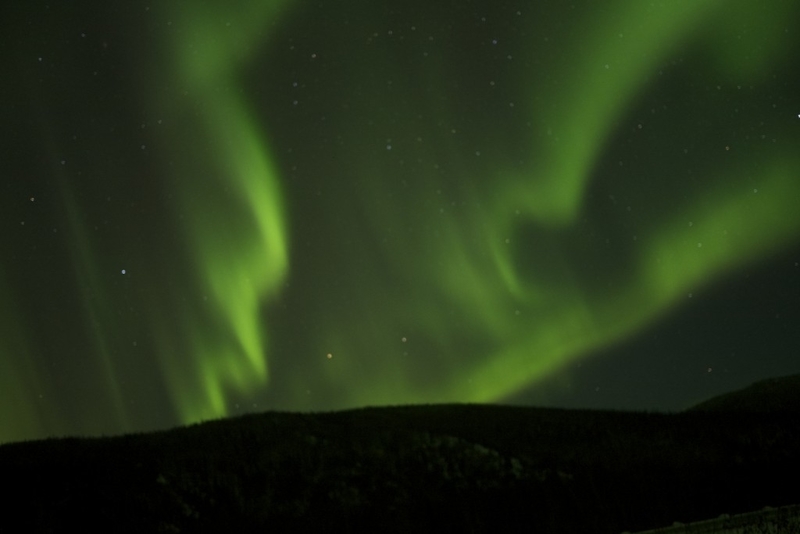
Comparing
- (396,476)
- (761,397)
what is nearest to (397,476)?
(396,476)

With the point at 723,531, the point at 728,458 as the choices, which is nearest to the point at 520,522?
the point at 723,531

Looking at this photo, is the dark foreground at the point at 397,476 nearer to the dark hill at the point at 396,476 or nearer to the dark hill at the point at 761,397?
the dark hill at the point at 396,476

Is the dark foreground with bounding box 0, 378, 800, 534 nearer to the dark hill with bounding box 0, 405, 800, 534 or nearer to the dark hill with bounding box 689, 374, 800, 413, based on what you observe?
the dark hill with bounding box 0, 405, 800, 534

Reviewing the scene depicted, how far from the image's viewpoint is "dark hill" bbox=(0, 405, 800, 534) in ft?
54.9

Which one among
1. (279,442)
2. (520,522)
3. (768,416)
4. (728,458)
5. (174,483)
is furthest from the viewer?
(768,416)

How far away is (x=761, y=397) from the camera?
139 feet

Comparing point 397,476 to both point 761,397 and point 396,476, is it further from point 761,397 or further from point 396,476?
point 761,397

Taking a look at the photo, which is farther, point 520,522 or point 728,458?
point 728,458

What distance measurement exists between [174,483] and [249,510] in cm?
229

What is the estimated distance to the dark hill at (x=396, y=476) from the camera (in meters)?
16.7

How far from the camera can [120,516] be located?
55.7 feet

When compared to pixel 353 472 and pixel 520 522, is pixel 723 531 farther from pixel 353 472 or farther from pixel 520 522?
pixel 353 472

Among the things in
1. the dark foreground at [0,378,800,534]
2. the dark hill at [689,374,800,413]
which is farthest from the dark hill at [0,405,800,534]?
the dark hill at [689,374,800,413]

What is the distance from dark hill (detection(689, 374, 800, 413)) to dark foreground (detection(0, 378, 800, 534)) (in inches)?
527
